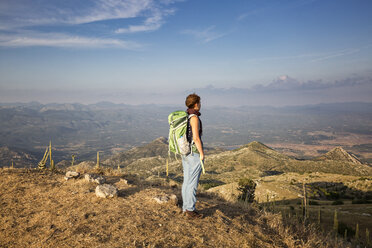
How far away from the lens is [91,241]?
479 centimetres

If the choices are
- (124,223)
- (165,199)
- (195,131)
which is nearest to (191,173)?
(195,131)

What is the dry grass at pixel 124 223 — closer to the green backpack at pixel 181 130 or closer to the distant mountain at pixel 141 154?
the green backpack at pixel 181 130

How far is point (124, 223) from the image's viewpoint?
5.67m

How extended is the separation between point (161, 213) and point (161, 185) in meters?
4.86

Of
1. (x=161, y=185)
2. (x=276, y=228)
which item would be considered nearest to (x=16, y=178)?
(x=161, y=185)

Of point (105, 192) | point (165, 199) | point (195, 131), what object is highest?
point (195, 131)

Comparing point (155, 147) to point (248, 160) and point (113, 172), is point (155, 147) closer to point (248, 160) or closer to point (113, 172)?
point (248, 160)

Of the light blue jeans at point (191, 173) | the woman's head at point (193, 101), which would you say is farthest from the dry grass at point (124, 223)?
the woman's head at point (193, 101)

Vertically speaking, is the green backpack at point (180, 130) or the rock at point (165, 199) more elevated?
the green backpack at point (180, 130)

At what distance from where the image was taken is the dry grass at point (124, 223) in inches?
195

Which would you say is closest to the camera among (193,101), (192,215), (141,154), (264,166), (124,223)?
(124,223)

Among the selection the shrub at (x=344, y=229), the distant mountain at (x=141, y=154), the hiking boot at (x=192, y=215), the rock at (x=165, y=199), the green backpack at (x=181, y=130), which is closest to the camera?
the green backpack at (x=181, y=130)

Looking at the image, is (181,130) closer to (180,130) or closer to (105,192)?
(180,130)

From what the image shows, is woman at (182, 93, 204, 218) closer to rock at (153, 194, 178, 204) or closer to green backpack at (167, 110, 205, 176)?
green backpack at (167, 110, 205, 176)
